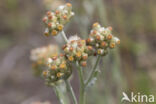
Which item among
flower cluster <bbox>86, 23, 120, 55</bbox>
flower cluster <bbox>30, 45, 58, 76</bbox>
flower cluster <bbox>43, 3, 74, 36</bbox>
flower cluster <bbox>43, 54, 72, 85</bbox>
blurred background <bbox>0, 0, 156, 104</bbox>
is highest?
blurred background <bbox>0, 0, 156, 104</bbox>

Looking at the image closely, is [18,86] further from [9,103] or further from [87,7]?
[87,7]

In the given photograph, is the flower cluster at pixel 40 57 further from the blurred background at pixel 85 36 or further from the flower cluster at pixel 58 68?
the flower cluster at pixel 58 68

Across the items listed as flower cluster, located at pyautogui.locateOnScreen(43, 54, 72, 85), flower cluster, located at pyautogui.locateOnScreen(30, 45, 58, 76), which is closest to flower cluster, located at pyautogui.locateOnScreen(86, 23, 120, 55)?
flower cluster, located at pyautogui.locateOnScreen(43, 54, 72, 85)

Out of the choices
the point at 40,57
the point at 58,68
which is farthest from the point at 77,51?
the point at 40,57

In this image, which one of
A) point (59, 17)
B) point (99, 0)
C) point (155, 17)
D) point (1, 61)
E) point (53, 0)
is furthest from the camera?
point (1, 61)

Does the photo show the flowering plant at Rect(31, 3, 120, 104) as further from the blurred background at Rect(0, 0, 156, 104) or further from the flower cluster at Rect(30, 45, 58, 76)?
the blurred background at Rect(0, 0, 156, 104)

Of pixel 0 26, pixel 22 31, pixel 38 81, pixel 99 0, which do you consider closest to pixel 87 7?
pixel 99 0
